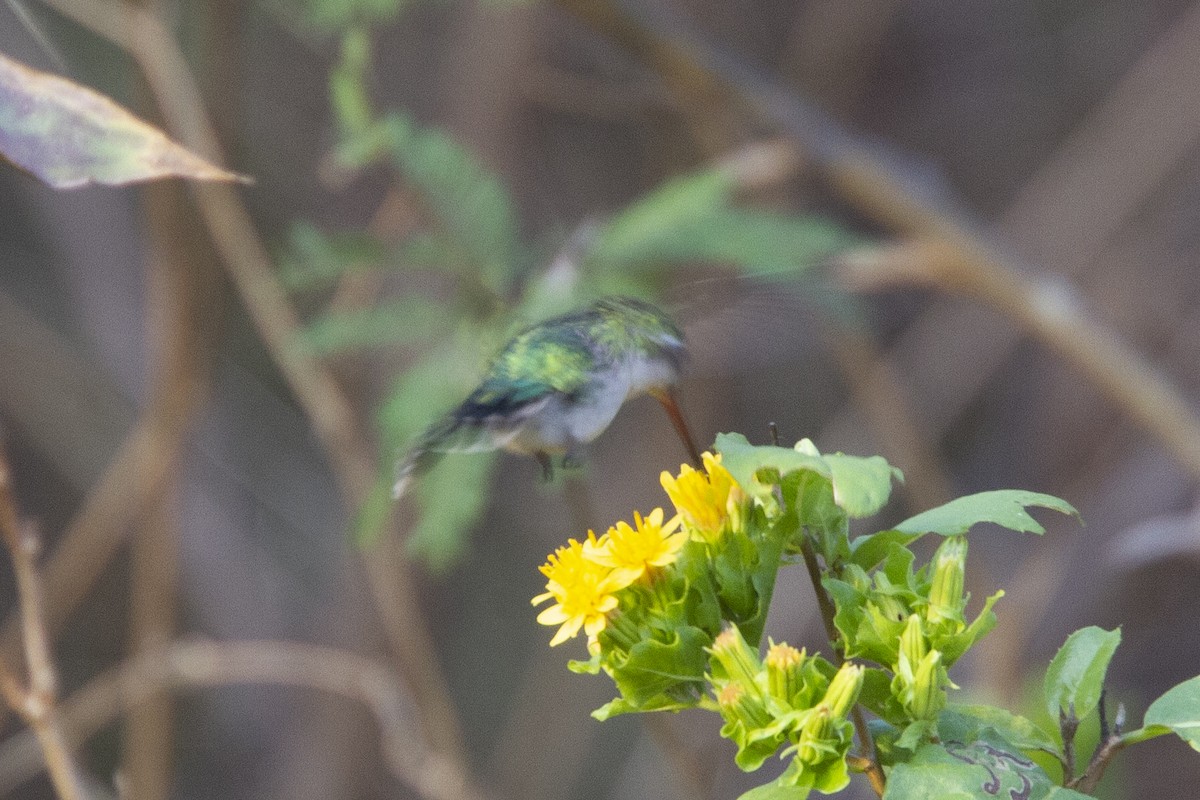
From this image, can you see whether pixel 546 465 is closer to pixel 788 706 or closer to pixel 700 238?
pixel 788 706

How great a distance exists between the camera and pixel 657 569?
803 mm

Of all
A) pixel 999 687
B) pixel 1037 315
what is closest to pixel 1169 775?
pixel 999 687

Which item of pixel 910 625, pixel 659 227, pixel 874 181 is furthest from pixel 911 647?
pixel 874 181

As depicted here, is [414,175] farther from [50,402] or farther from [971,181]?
[971,181]

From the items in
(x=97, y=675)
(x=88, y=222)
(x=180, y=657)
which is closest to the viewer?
(x=180, y=657)

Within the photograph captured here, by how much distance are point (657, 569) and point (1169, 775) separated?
11.2ft

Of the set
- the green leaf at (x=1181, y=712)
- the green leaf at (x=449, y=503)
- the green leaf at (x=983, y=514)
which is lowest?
the green leaf at (x=1181, y=712)

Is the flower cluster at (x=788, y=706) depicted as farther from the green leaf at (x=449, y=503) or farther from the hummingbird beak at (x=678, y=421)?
the green leaf at (x=449, y=503)

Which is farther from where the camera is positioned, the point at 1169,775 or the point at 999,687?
the point at 1169,775

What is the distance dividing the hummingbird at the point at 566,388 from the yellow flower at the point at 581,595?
7.5 inches

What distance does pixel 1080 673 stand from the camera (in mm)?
788

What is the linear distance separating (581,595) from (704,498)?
3.9 inches

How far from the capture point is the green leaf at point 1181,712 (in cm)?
73

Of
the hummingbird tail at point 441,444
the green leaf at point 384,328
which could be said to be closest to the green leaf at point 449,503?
the green leaf at point 384,328
